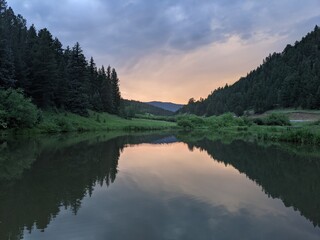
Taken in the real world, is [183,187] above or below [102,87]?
below

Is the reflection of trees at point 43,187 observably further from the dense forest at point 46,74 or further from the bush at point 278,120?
the bush at point 278,120

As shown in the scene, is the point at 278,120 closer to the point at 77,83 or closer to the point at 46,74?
the point at 77,83

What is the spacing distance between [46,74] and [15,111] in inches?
566

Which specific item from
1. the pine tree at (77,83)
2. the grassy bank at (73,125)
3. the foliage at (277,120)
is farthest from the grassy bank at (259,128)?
the pine tree at (77,83)

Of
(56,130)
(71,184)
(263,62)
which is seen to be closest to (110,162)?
(71,184)

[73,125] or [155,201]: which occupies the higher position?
[73,125]

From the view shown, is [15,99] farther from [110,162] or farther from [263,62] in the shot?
[263,62]

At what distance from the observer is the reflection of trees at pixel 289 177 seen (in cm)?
1171

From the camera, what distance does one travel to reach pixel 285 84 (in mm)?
123750

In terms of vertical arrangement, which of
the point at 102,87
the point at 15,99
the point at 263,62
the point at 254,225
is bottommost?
the point at 254,225

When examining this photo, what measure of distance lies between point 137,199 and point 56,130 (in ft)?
144

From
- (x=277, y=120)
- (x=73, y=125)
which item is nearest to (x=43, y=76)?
(x=73, y=125)

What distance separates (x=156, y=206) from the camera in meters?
10.7

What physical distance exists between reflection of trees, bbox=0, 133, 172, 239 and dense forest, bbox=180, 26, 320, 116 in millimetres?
93603
